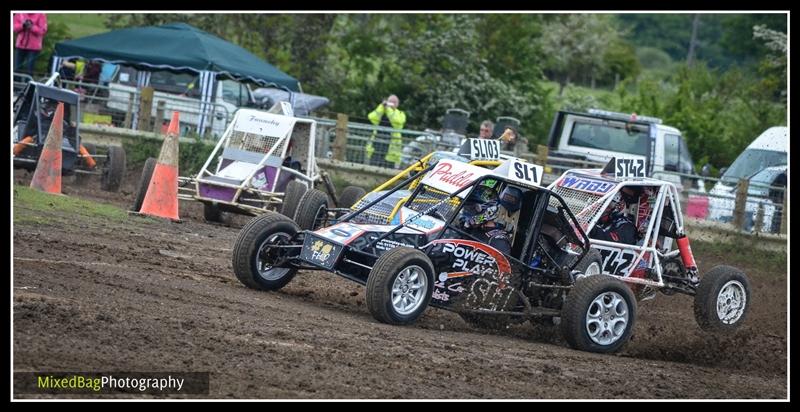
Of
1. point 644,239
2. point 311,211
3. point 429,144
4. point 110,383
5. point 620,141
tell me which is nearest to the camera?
point 110,383

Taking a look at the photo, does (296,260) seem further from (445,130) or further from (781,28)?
(781,28)

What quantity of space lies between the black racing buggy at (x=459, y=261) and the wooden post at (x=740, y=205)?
958 cm

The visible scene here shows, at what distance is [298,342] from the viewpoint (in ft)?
27.2

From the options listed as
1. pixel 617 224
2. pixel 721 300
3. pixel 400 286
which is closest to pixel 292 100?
pixel 617 224

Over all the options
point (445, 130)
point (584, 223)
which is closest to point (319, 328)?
point (584, 223)

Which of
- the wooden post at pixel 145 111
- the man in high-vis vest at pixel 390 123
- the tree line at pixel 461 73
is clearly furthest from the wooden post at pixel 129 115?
the tree line at pixel 461 73

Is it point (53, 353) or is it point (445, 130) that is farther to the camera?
point (445, 130)

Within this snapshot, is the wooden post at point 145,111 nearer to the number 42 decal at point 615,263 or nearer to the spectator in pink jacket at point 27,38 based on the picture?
the spectator in pink jacket at point 27,38

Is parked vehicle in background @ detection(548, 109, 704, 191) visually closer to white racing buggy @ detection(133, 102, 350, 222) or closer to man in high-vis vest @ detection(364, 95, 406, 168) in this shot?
man in high-vis vest @ detection(364, 95, 406, 168)

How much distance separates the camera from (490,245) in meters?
10.4

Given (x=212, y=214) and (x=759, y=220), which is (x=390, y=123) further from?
(x=212, y=214)

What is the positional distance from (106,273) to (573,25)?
35392mm

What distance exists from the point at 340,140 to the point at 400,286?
1232cm

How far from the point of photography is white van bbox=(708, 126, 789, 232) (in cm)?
1992
